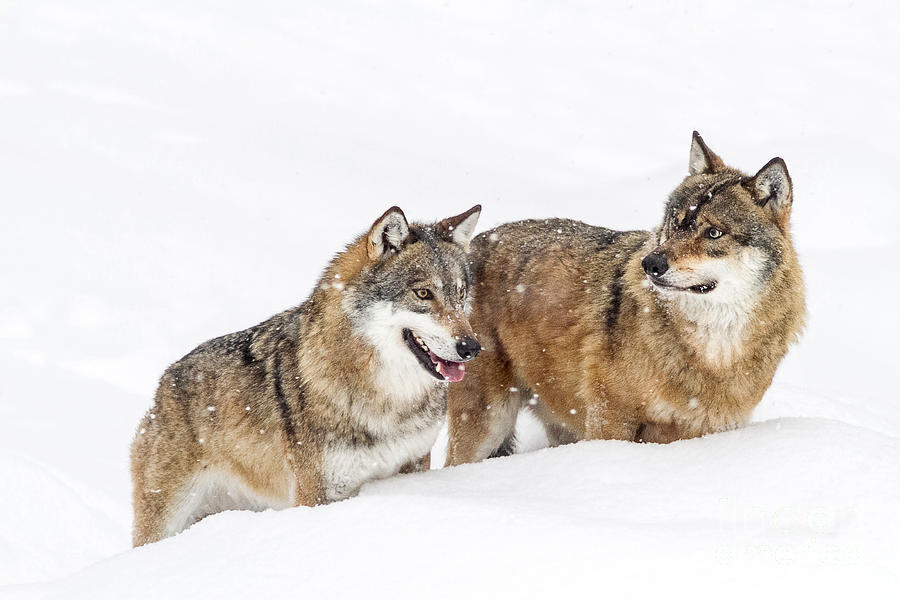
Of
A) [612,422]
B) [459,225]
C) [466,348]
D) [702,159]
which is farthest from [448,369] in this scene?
[702,159]

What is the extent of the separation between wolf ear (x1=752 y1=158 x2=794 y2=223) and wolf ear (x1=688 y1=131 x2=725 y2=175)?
0.55 meters

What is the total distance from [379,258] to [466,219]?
2.17 ft

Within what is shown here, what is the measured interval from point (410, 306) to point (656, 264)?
4.35 feet

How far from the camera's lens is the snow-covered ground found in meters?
3.40

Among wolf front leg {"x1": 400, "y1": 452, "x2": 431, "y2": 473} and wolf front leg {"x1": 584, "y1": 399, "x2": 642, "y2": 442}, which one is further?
wolf front leg {"x1": 584, "y1": 399, "x2": 642, "y2": 442}

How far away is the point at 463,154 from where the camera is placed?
728 inches

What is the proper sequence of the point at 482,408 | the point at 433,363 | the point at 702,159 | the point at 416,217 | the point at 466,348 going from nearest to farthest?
1. the point at 466,348
2. the point at 433,363
3. the point at 702,159
4. the point at 482,408
5. the point at 416,217

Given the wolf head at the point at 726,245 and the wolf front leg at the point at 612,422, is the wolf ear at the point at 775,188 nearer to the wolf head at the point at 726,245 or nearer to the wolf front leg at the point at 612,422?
the wolf head at the point at 726,245

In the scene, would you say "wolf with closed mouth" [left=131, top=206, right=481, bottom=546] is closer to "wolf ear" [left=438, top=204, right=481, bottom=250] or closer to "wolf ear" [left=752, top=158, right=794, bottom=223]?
"wolf ear" [left=438, top=204, right=481, bottom=250]

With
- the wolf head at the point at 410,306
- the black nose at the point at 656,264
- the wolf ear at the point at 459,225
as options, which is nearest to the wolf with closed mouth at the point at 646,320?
the black nose at the point at 656,264

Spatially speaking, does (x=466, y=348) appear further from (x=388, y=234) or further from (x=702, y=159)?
(x=702, y=159)

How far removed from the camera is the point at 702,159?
563 cm

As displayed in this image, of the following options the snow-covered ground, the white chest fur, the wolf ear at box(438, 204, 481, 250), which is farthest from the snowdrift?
the wolf ear at box(438, 204, 481, 250)

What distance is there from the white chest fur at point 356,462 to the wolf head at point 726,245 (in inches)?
65.5
